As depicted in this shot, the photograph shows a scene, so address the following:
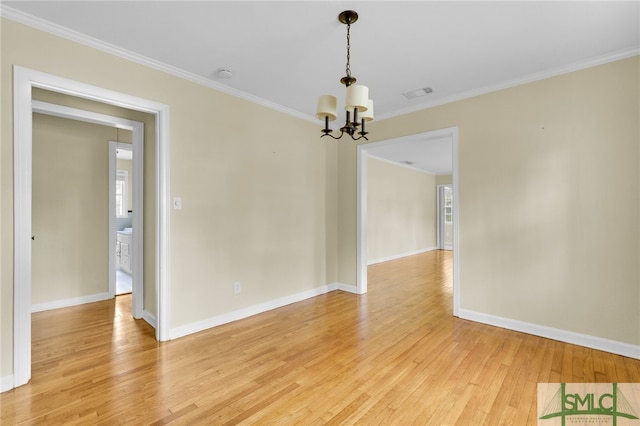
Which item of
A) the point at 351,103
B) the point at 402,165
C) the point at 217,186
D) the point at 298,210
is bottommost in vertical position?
the point at 298,210

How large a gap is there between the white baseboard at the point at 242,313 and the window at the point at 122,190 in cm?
516

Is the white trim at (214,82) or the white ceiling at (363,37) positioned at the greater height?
the white ceiling at (363,37)

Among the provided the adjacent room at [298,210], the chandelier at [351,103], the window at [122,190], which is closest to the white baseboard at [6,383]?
the adjacent room at [298,210]

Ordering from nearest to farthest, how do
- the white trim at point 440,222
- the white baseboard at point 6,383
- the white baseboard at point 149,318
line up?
the white baseboard at point 6,383 < the white baseboard at point 149,318 < the white trim at point 440,222

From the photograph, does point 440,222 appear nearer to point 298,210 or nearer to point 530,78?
point 298,210

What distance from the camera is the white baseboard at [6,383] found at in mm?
2104

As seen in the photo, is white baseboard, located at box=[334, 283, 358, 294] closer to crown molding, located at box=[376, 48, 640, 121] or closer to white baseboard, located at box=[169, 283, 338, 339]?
white baseboard, located at box=[169, 283, 338, 339]

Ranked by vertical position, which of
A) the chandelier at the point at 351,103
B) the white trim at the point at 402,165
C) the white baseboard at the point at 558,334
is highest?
the white trim at the point at 402,165

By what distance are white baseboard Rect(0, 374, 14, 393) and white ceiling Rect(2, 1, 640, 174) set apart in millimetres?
2574

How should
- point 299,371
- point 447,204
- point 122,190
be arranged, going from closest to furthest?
point 299,371
point 122,190
point 447,204

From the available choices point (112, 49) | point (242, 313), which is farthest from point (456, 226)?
point (112, 49)

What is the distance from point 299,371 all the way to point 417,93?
323 cm

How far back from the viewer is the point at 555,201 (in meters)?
3.01

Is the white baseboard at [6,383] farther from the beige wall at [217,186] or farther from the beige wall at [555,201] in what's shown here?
the beige wall at [555,201]
